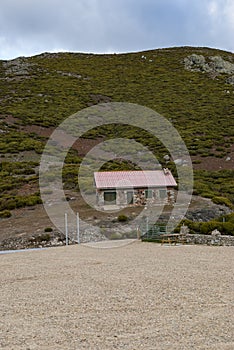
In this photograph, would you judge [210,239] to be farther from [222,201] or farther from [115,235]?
[222,201]

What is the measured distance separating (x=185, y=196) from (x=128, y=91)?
33.3 metres

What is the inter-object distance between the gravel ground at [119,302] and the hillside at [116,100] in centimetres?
1250

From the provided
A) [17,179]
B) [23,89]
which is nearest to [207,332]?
[17,179]

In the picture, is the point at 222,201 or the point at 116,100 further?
the point at 116,100

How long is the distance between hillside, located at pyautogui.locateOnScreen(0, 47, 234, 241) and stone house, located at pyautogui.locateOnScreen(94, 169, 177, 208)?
304 cm

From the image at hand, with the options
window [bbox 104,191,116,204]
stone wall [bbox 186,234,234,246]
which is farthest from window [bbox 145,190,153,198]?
stone wall [bbox 186,234,234,246]

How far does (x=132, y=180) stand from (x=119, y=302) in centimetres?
1718

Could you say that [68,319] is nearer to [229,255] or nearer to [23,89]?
[229,255]

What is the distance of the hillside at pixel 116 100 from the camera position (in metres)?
32.5

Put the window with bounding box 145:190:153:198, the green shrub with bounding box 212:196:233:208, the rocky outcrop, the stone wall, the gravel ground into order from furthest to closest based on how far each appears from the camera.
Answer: the rocky outcrop → the green shrub with bounding box 212:196:233:208 → the window with bounding box 145:190:153:198 → the stone wall → the gravel ground

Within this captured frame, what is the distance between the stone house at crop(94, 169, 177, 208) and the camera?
24312 millimetres

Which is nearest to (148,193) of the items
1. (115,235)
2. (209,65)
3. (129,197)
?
(129,197)

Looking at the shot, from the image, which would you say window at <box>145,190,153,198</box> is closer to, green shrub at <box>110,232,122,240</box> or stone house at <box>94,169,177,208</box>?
stone house at <box>94,169,177,208</box>

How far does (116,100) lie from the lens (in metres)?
54.5
